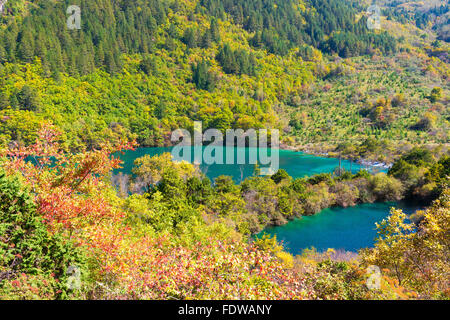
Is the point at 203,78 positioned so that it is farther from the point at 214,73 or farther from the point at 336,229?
the point at 336,229

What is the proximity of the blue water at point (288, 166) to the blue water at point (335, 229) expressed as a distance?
17.8m

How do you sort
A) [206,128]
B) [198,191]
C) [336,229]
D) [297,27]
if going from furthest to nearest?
[297,27] → [206,128] → [336,229] → [198,191]

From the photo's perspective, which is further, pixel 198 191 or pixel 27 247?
pixel 198 191

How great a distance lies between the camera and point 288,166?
71125 millimetres

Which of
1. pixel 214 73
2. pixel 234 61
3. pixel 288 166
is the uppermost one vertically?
pixel 234 61

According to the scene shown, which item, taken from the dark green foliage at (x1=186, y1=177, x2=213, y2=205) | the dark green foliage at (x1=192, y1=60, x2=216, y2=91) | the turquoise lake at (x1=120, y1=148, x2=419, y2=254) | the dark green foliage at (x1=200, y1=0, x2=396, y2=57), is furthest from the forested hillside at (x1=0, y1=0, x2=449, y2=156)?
the turquoise lake at (x1=120, y1=148, x2=419, y2=254)

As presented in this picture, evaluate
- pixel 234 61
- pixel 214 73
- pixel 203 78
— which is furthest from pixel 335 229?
pixel 234 61

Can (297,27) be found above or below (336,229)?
above

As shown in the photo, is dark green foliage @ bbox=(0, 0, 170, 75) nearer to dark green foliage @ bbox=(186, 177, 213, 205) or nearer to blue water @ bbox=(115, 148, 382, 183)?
blue water @ bbox=(115, 148, 382, 183)

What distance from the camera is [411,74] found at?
12506 cm

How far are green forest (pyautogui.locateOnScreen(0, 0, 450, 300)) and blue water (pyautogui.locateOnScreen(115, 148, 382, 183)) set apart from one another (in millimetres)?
4479

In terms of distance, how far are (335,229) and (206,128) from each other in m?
80.4

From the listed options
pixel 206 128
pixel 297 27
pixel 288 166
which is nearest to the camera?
pixel 288 166
